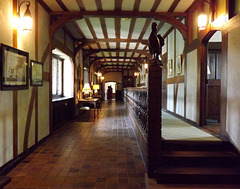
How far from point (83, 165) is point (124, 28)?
562cm

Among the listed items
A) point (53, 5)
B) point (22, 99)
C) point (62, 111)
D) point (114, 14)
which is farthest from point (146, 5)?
point (62, 111)

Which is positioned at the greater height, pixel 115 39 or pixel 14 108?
pixel 115 39

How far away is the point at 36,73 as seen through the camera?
4.50 m

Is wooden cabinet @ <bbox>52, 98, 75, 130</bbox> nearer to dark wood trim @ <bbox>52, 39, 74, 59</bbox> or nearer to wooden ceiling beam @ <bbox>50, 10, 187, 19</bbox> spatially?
dark wood trim @ <bbox>52, 39, 74, 59</bbox>

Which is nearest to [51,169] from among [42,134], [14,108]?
[14,108]

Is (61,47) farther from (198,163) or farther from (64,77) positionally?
(198,163)

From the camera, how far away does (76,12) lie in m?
5.62

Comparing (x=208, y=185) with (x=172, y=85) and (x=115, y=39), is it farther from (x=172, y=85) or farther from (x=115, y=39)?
(x=115, y=39)

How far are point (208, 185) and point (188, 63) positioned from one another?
3.76 meters

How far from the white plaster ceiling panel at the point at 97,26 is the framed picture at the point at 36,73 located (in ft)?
8.97

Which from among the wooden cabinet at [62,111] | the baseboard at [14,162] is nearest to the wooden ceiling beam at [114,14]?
the wooden cabinet at [62,111]

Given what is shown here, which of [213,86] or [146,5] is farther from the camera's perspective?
[213,86]

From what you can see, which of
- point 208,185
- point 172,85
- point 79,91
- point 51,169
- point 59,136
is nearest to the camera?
point 208,185

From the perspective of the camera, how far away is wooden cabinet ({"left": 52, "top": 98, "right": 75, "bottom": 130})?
21.1ft
